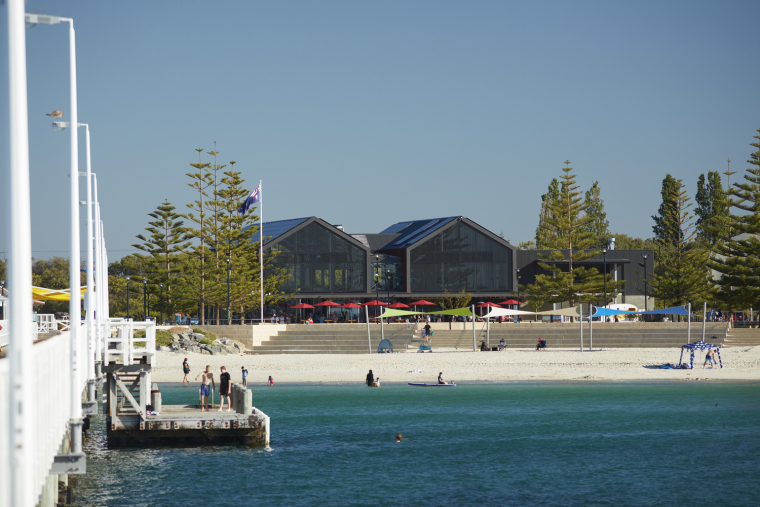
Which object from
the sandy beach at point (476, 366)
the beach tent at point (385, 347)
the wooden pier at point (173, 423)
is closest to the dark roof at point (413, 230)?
the beach tent at point (385, 347)

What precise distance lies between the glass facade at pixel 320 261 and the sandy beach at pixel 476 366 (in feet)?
58.6

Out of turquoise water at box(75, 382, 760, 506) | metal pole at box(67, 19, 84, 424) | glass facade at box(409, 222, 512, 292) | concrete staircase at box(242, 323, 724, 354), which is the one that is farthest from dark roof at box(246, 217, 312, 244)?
metal pole at box(67, 19, 84, 424)

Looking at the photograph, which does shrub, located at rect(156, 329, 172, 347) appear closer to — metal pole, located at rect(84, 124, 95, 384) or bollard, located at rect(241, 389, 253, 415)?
bollard, located at rect(241, 389, 253, 415)

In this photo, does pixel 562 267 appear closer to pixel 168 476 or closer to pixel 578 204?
pixel 578 204

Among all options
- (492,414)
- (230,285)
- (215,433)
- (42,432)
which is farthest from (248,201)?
(42,432)

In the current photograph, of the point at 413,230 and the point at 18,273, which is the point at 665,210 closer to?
the point at 413,230

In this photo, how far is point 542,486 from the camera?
60.4 ft

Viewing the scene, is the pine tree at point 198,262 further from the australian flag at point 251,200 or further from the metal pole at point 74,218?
the metal pole at point 74,218

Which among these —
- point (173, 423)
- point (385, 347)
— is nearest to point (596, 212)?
point (385, 347)

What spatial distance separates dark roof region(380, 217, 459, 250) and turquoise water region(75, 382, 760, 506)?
32.2 meters

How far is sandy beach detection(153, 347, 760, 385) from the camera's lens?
124ft

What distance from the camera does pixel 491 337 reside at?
156 ft

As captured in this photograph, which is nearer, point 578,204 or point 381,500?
point 381,500

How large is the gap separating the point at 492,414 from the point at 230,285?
2795cm
